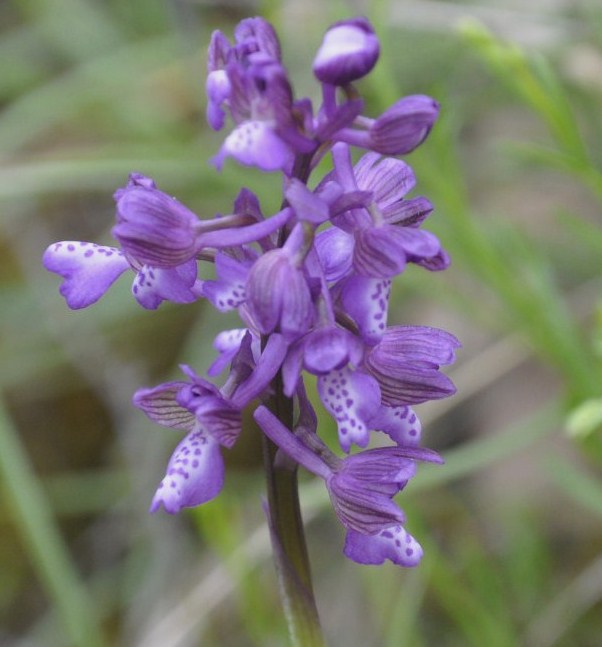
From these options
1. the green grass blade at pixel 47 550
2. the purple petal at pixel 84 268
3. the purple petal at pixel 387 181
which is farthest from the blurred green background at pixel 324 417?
the purple petal at pixel 84 268

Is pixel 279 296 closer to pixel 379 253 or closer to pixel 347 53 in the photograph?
pixel 379 253

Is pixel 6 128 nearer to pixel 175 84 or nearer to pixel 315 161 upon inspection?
pixel 175 84

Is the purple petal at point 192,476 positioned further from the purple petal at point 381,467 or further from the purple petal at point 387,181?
the purple petal at point 387,181

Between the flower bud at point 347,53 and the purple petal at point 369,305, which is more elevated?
the flower bud at point 347,53

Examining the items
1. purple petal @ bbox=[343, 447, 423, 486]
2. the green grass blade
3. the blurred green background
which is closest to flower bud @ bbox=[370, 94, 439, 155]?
purple petal @ bbox=[343, 447, 423, 486]

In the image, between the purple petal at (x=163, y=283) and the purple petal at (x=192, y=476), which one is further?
the purple petal at (x=163, y=283)

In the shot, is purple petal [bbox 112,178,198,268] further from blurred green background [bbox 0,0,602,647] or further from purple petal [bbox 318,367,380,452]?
blurred green background [bbox 0,0,602,647]
